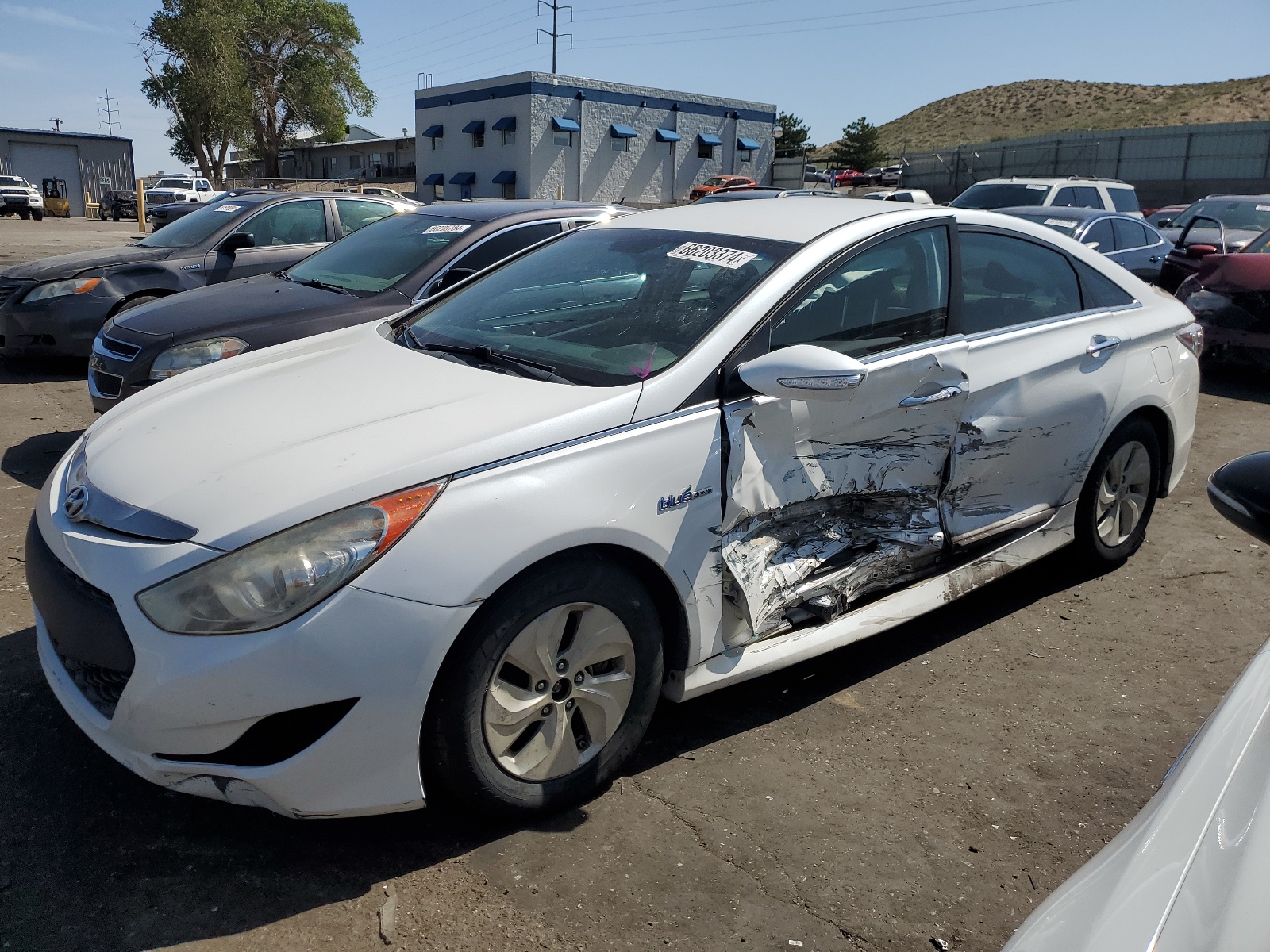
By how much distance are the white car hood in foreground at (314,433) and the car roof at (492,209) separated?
3569 millimetres

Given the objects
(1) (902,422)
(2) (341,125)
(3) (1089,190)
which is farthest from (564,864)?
(2) (341,125)

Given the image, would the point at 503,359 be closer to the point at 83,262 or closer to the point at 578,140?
the point at 83,262

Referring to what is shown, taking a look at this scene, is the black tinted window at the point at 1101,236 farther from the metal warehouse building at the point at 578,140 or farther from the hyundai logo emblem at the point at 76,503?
the metal warehouse building at the point at 578,140

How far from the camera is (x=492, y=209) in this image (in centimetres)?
676

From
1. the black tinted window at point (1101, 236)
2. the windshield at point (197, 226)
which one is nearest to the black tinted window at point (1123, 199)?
the black tinted window at point (1101, 236)

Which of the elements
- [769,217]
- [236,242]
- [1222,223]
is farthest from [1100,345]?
[1222,223]

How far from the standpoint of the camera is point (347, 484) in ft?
7.76

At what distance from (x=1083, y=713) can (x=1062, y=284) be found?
72.8 inches

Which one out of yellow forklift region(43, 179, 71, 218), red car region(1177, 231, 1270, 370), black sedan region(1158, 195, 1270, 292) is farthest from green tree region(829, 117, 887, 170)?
red car region(1177, 231, 1270, 370)

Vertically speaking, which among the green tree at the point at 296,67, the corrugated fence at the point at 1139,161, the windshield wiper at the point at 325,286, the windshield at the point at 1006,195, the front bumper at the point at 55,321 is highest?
the green tree at the point at 296,67

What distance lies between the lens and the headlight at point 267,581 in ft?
7.30

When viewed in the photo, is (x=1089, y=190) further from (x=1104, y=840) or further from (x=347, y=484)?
(x=347, y=484)

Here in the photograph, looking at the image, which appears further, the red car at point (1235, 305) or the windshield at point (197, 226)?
the windshield at point (197, 226)

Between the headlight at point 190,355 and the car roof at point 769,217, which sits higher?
the car roof at point 769,217
